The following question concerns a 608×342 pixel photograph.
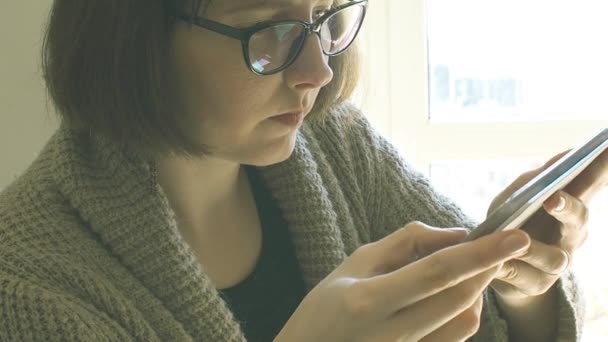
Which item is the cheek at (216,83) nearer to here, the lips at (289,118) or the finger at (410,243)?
the lips at (289,118)

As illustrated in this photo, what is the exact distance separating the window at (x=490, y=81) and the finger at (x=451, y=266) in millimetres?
925

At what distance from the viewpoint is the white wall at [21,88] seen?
122 centimetres

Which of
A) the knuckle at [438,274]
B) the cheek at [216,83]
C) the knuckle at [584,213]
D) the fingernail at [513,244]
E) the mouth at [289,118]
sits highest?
the cheek at [216,83]

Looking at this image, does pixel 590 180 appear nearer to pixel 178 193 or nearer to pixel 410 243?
pixel 410 243

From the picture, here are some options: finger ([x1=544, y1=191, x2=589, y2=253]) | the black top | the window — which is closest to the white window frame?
the window

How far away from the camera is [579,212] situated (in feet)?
2.55

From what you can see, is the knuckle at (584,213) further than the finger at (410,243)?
Yes

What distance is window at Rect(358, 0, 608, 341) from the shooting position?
4.90 ft

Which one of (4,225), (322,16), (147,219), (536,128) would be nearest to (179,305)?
(147,219)

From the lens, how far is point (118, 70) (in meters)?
0.81

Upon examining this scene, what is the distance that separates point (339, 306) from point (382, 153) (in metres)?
0.54

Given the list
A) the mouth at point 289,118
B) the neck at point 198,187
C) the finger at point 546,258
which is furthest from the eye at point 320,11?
the finger at point 546,258

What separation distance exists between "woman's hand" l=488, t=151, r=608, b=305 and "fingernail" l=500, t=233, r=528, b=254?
17cm

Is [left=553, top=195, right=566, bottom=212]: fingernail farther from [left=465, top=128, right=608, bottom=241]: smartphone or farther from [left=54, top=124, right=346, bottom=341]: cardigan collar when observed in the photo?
[left=54, top=124, right=346, bottom=341]: cardigan collar
